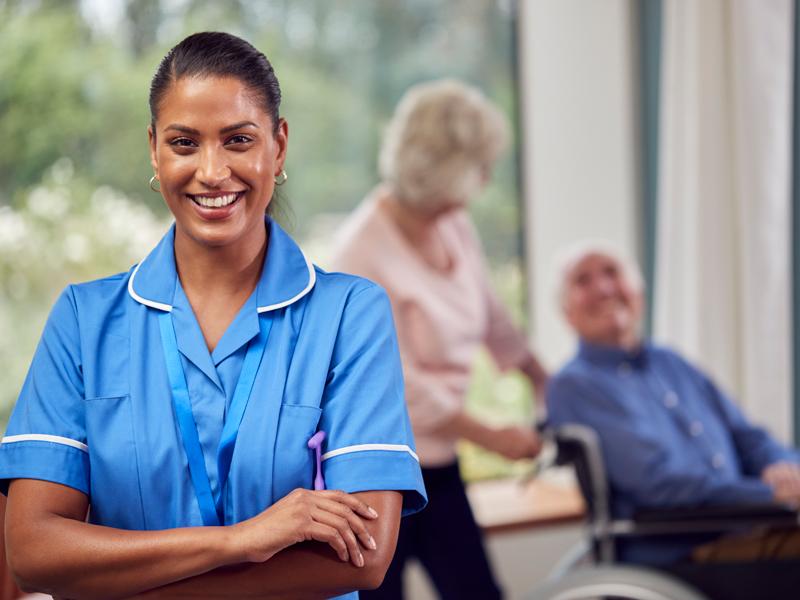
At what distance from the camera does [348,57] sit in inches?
143

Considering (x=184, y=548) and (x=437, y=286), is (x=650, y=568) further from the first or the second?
(x=184, y=548)

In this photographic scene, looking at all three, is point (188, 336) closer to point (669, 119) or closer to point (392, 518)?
point (392, 518)

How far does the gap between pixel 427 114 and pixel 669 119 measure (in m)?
1.21

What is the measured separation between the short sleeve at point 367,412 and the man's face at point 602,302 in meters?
1.86

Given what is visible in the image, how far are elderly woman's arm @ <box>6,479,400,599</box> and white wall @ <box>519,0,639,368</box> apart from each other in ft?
9.44

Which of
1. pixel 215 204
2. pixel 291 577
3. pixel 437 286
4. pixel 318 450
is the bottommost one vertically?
pixel 291 577

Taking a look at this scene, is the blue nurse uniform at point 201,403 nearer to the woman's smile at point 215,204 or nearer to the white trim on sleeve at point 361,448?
the white trim on sleeve at point 361,448

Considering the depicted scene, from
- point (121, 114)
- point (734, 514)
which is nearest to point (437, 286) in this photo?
point (734, 514)

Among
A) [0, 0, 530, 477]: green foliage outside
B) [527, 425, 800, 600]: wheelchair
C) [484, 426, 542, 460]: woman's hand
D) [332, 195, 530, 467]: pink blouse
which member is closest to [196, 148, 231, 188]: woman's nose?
[332, 195, 530, 467]: pink blouse

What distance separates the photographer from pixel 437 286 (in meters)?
2.48

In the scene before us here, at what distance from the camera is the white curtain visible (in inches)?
115

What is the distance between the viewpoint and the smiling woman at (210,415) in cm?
96

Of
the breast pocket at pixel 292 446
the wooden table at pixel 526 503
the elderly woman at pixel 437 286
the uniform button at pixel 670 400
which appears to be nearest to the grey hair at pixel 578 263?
the uniform button at pixel 670 400

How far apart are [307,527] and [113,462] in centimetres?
21
